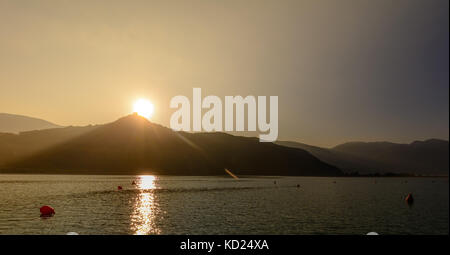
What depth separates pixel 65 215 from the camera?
71.4 m

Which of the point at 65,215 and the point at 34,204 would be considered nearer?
the point at 65,215

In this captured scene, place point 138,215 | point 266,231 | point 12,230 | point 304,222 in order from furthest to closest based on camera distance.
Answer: point 138,215
point 304,222
point 266,231
point 12,230

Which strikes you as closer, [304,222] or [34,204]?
[304,222]

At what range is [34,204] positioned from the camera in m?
85.7

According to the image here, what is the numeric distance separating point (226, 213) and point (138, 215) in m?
19.2
